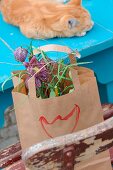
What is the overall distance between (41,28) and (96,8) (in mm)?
390

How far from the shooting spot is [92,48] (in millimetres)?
1726

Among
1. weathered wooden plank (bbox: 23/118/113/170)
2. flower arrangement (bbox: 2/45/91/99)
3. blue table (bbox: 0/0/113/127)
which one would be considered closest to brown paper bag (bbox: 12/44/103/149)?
flower arrangement (bbox: 2/45/91/99)

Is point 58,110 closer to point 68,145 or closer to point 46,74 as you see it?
point 46,74

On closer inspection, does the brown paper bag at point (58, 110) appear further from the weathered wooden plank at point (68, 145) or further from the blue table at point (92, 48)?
the blue table at point (92, 48)

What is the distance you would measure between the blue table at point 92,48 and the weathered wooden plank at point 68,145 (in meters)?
0.74

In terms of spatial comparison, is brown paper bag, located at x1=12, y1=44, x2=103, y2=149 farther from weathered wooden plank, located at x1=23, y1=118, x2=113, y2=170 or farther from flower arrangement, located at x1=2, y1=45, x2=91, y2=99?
weathered wooden plank, located at x1=23, y1=118, x2=113, y2=170

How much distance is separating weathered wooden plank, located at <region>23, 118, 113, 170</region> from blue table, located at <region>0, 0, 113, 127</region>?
29.3 inches

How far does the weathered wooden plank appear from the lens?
0.89 metres

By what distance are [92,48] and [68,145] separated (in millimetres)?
883

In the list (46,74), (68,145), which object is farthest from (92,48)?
(68,145)

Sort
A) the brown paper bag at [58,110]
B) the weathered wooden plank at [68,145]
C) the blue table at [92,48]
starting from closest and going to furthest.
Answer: the weathered wooden plank at [68,145] → the brown paper bag at [58,110] → the blue table at [92,48]

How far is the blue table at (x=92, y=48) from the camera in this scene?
172cm

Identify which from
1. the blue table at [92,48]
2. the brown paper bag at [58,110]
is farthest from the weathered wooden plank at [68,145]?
the blue table at [92,48]

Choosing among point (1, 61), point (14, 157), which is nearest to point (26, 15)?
point (1, 61)
